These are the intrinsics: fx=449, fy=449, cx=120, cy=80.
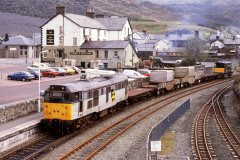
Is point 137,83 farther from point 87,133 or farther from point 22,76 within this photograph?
point 87,133

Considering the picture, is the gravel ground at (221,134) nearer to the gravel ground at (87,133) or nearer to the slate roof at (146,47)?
the gravel ground at (87,133)

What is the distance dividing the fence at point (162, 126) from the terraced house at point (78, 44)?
Answer: 39.4 metres

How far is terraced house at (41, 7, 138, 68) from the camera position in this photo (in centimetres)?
7944

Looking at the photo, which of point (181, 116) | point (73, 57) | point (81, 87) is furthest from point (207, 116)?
point (73, 57)

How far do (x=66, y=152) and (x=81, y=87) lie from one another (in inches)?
227

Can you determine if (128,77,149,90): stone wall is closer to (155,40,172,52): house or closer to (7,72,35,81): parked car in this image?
(7,72,35,81): parked car

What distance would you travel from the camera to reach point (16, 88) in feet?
151

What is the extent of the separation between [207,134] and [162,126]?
11.6 feet

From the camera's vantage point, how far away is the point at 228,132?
3062 centimetres

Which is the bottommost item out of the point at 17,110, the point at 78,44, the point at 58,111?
the point at 17,110

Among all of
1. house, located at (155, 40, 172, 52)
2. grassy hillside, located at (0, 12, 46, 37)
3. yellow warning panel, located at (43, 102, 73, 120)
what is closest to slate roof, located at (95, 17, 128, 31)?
grassy hillside, located at (0, 12, 46, 37)

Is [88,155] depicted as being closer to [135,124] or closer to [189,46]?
[135,124]

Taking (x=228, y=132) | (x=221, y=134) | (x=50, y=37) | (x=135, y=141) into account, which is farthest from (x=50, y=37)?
(x=135, y=141)

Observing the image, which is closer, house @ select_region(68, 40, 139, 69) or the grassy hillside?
house @ select_region(68, 40, 139, 69)
